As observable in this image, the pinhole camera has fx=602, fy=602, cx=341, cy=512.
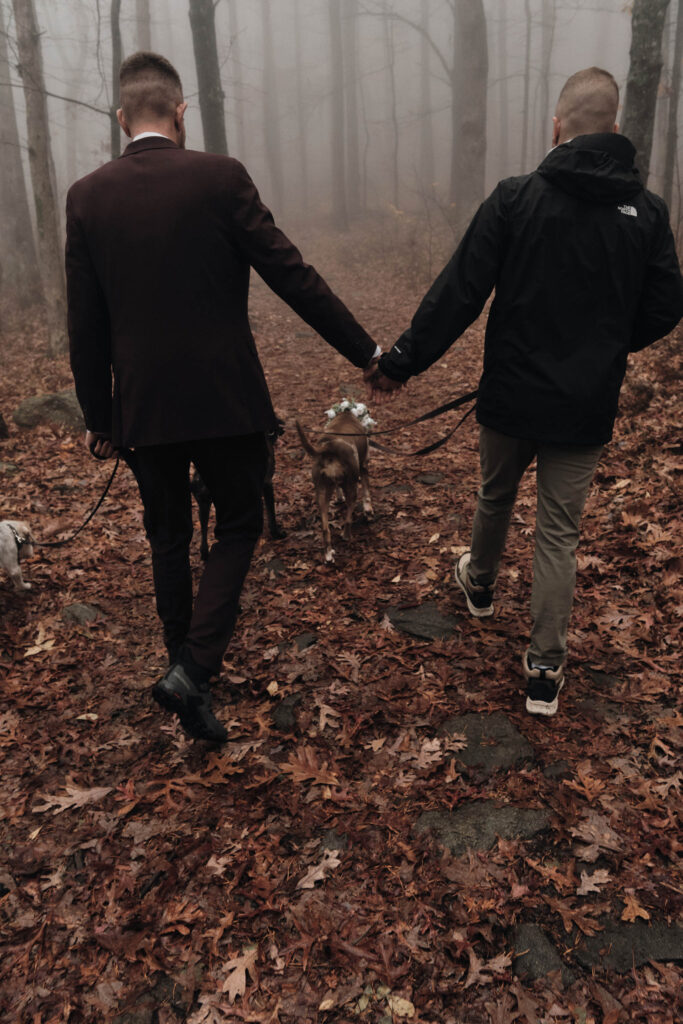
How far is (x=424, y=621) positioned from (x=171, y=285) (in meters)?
2.75

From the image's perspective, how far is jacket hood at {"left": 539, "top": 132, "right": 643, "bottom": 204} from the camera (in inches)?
105

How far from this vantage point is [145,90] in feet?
8.98

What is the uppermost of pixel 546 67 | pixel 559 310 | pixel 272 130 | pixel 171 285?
pixel 546 67

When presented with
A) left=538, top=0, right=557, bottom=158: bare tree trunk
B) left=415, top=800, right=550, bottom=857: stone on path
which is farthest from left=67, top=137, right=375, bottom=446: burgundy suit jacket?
left=538, top=0, right=557, bottom=158: bare tree trunk

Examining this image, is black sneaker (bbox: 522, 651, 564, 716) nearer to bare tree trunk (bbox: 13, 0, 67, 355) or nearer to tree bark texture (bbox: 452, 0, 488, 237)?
bare tree trunk (bbox: 13, 0, 67, 355)

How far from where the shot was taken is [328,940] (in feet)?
7.82

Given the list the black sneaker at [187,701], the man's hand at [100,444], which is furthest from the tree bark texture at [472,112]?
the black sneaker at [187,701]

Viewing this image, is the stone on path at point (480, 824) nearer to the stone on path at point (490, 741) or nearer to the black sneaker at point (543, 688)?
the stone on path at point (490, 741)

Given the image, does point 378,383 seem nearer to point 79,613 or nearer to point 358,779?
point 358,779

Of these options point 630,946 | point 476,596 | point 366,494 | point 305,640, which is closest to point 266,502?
point 366,494

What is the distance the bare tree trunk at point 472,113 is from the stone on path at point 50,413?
50.2 ft

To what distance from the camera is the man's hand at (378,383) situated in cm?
344

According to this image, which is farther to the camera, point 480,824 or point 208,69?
point 208,69

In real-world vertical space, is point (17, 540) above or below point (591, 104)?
below
